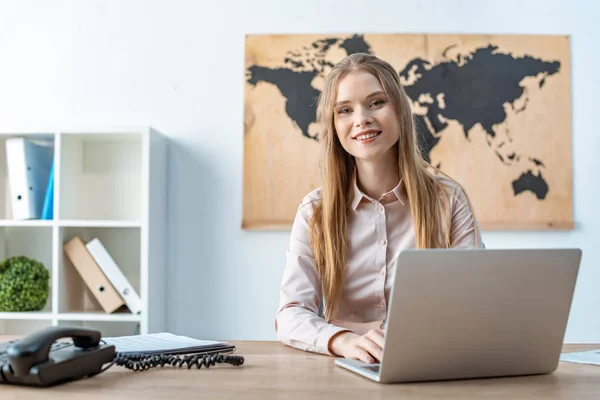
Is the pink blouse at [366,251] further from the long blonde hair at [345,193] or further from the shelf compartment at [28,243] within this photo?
the shelf compartment at [28,243]

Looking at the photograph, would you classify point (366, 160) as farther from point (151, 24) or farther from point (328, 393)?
point (151, 24)

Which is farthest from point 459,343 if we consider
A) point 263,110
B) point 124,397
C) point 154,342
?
point 263,110

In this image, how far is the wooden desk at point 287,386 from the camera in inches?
36.1

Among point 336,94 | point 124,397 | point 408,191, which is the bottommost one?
point 124,397

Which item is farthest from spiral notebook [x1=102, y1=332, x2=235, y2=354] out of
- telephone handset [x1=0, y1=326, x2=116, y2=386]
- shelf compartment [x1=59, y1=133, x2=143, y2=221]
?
shelf compartment [x1=59, y1=133, x2=143, y2=221]

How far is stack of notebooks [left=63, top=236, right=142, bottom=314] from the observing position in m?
2.79

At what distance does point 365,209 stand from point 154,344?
0.71 meters

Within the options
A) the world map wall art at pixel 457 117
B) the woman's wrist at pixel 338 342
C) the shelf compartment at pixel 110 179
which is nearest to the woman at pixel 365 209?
the woman's wrist at pixel 338 342

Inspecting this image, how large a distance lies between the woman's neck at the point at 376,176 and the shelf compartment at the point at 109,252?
59.5 inches

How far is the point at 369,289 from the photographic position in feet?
5.57

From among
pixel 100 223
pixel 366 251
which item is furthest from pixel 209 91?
pixel 366 251

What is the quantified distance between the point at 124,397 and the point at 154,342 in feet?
1.30

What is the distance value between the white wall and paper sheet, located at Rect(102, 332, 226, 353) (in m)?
1.63

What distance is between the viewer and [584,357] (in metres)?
1.25
